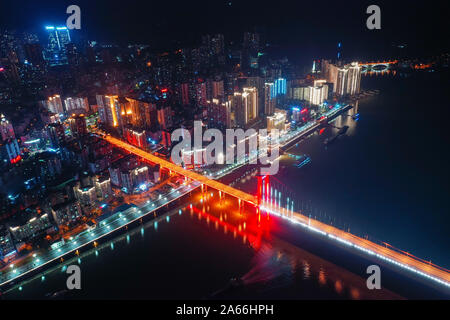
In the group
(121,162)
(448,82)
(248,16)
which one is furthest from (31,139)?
(448,82)

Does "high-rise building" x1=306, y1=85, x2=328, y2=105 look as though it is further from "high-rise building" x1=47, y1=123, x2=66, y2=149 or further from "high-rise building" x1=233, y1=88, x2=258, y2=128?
"high-rise building" x1=47, y1=123, x2=66, y2=149

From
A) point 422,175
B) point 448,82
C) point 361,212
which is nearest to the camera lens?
point 361,212

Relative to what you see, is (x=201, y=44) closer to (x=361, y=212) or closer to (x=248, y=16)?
(x=248, y=16)

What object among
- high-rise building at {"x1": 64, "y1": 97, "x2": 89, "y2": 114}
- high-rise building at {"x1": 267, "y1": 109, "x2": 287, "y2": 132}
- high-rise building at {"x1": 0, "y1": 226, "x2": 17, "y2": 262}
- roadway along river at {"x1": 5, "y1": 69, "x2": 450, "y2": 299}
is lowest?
roadway along river at {"x1": 5, "y1": 69, "x2": 450, "y2": 299}

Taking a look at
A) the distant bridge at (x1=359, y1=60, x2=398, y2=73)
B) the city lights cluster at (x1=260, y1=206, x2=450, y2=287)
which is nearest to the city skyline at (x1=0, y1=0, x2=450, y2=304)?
the city lights cluster at (x1=260, y1=206, x2=450, y2=287)

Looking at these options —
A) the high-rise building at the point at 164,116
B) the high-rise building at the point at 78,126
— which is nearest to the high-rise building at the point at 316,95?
the high-rise building at the point at 164,116

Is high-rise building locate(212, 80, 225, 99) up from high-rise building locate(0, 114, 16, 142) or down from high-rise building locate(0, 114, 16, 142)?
up

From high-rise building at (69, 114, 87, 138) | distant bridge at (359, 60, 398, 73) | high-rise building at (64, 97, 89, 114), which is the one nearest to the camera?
high-rise building at (69, 114, 87, 138)

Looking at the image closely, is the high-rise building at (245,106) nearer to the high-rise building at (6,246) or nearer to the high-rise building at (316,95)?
the high-rise building at (316,95)
